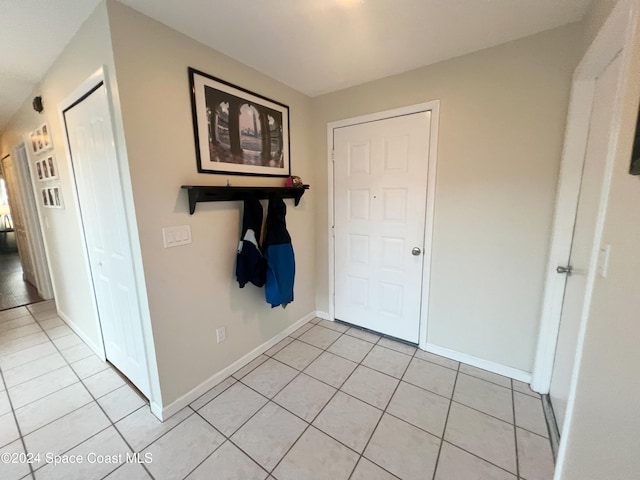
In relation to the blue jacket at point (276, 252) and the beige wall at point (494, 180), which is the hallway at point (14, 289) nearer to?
the blue jacket at point (276, 252)

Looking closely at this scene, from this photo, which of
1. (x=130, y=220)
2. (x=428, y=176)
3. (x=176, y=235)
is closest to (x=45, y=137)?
(x=130, y=220)

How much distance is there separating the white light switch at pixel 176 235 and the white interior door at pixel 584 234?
2.02 m

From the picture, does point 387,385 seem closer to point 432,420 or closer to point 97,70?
point 432,420

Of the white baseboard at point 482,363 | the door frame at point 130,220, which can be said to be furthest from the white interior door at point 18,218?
the white baseboard at point 482,363

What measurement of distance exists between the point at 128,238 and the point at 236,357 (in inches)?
46.5

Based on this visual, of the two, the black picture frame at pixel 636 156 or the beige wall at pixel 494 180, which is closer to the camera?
the black picture frame at pixel 636 156

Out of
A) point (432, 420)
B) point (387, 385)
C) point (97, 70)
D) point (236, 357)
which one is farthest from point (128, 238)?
point (432, 420)

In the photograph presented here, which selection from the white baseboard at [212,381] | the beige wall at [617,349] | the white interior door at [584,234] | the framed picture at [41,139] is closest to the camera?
the beige wall at [617,349]

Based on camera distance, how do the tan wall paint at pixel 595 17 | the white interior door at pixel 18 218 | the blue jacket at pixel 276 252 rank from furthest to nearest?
1. the white interior door at pixel 18 218
2. the blue jacket at pixel 276 252
3. the tan wall paint at pixel 595 17

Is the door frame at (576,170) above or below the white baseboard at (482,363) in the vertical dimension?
above

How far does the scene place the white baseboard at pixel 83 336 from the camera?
2.14 meters

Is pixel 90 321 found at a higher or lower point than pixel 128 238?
lower

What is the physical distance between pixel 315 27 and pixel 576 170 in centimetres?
171

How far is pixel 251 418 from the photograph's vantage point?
1.57m
